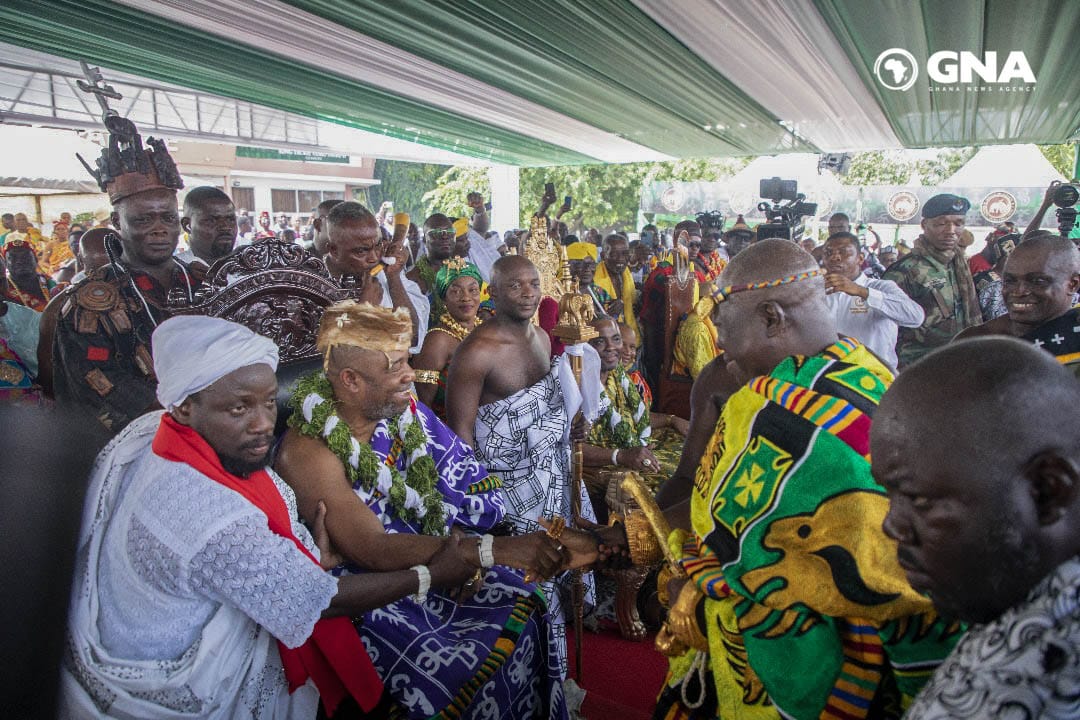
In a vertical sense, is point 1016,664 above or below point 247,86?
below

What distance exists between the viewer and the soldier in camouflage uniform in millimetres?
5637

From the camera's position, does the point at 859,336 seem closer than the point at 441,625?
No

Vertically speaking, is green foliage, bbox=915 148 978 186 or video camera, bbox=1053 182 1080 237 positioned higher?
green foliage, bbox=915 148 978 186

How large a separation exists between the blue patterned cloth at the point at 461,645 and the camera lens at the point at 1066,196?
582 cm

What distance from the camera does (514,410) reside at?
12.4 ft

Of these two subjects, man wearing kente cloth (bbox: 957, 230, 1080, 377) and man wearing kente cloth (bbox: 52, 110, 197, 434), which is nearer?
man wearing kente cloth (bbox: 957, 230, 1080, 377)

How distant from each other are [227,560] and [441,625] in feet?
3.28

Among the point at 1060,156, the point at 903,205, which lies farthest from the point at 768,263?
the point at 1060,156

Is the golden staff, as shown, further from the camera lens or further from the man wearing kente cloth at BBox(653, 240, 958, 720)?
the camera lens

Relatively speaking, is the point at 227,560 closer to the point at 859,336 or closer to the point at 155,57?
the point at 859,336

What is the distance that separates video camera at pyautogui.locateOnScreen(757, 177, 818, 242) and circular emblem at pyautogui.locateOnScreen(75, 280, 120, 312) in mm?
5509

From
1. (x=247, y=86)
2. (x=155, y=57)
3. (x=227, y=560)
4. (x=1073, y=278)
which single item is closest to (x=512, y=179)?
(x=247, y=86)

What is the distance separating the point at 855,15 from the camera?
553 cm

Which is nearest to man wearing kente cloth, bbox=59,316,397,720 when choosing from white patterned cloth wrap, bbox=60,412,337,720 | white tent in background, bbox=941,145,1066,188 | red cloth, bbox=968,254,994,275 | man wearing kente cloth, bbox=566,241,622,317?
white patterned cloth wrap, bbox=60,412,337,720
